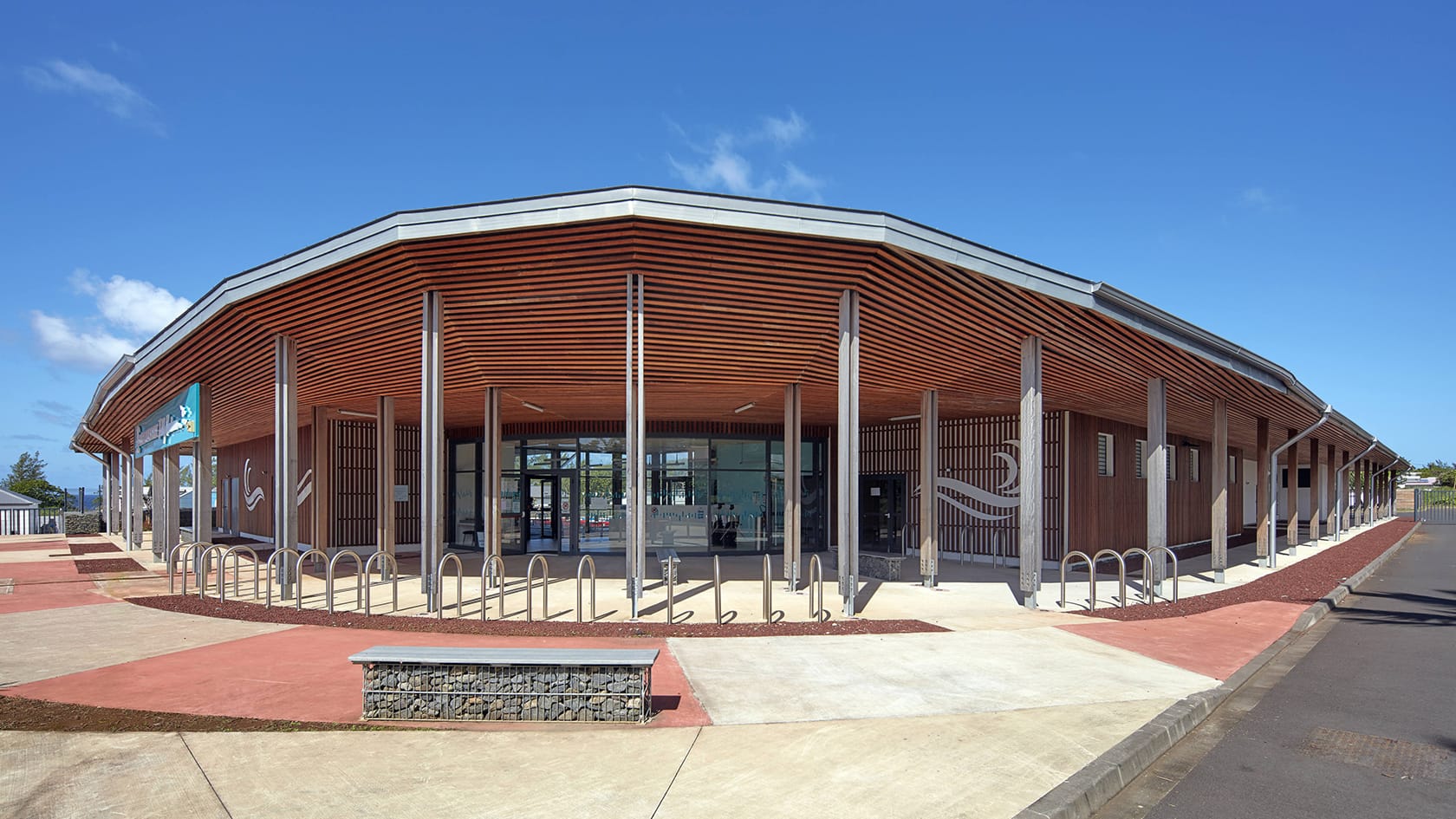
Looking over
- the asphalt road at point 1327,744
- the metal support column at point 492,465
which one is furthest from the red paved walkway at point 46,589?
the asphalt road at point 1327,744

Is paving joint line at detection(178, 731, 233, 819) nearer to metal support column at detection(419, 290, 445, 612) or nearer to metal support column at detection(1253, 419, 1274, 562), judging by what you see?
metal support column at detection(419, 290, 445, 612)

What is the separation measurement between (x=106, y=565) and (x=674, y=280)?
15.5 meters

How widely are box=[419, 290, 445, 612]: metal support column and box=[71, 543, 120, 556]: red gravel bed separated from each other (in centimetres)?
1704

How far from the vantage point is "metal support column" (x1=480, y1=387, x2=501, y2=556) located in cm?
1639

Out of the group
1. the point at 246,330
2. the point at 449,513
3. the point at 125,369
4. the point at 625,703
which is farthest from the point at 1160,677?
the point at 449,513

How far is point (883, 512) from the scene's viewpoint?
22.1m

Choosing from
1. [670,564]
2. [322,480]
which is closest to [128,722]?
[670,564]

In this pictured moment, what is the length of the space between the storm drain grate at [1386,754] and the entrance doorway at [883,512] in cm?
1546

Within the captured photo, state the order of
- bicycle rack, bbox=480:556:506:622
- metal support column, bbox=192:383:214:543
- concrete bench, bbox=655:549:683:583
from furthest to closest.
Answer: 1. metal support column, bbox=192:383:214:543
2. bicycle rack, bbox=480:556:506:622
3. concrete bench, bbox=655:549:683:583

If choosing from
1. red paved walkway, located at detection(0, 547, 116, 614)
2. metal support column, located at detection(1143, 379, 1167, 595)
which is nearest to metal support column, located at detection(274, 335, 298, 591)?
red paved walkway, located at detection(0, 547, 116, 614)

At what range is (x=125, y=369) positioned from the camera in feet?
51.2

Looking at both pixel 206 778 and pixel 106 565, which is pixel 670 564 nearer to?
pixel 206 778

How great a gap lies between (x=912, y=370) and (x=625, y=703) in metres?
9.79

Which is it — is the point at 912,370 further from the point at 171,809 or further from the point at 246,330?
the point at 171,809
